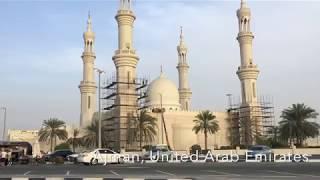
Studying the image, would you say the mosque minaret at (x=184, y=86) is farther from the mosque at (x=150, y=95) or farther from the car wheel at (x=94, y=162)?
the car wheel at (x=94, y=162)

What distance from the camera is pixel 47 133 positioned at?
76875mm

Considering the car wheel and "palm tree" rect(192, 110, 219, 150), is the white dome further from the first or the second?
the car wheel

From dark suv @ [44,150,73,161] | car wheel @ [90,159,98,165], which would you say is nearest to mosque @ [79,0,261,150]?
dark suv @ [44,150,73,161]

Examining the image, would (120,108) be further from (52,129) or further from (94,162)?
(94,162)

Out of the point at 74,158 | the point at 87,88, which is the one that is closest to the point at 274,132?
the point at 87,88

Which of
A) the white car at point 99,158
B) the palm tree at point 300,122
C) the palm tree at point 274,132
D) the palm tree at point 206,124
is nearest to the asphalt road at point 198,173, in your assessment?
the white car at point 99,158

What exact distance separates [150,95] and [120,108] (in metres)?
11.9

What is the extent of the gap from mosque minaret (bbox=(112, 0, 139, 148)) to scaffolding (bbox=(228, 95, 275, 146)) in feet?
59.5

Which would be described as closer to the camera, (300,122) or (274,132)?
(300,122)

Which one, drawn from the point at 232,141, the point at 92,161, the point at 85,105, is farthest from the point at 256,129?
the point at 92,161

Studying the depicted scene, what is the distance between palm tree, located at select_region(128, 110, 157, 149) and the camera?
66.3 m

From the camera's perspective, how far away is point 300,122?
59031 mm

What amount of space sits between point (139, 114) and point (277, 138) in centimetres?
1987

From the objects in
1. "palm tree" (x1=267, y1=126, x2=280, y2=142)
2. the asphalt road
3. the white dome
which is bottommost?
the asphalt road
